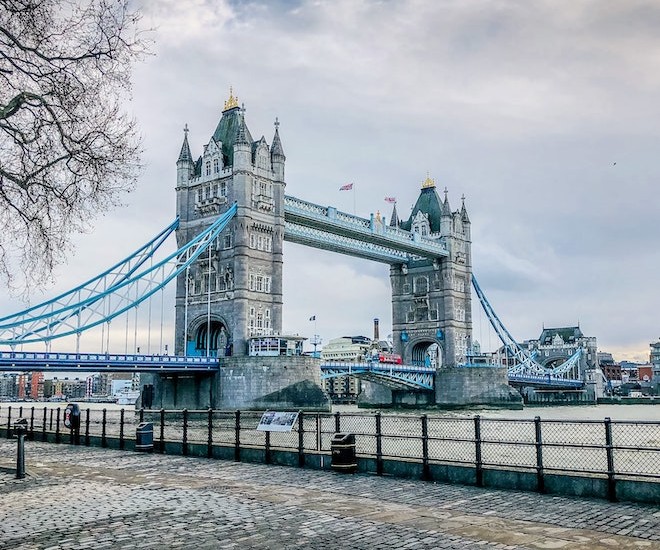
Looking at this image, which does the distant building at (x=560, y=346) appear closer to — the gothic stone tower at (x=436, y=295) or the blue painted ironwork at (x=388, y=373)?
the gothic stone tower at (x=436, y=295)

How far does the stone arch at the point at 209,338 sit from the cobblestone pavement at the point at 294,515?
5121 cm

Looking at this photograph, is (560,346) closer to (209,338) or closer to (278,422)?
(209,338)

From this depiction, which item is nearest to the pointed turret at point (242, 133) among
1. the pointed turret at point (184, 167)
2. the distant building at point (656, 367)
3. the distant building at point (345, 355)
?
the pointed turret at point (184, 167)

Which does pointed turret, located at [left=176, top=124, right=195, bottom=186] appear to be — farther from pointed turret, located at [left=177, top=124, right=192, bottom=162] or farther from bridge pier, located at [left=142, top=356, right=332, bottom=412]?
bridge pier, located at [left=142, top=356, right=332, bottom=412]

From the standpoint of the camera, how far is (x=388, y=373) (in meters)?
80.9

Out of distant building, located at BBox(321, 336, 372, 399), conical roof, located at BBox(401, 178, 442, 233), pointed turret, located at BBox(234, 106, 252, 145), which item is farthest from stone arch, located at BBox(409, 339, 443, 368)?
distant building, located at BBox(321, 336, 372, 399)

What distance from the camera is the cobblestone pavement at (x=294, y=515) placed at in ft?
28.3

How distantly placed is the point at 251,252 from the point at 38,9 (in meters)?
54.8

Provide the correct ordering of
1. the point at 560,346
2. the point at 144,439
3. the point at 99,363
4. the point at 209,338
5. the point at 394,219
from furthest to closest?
the point at 560,346 → the point at 394,219 → the point at 209,338 → the point at 99,363 → the point at 144,439

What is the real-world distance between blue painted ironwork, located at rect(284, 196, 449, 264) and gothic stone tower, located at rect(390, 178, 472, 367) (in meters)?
3.18

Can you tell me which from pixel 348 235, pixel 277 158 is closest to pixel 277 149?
pixel 277 158

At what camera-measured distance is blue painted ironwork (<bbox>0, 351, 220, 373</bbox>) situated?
52062mm

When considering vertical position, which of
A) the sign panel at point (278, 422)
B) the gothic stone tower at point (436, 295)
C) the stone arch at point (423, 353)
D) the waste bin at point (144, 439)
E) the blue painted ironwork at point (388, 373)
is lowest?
the waste bin at point (144, 439)

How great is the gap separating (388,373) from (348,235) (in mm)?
15758
